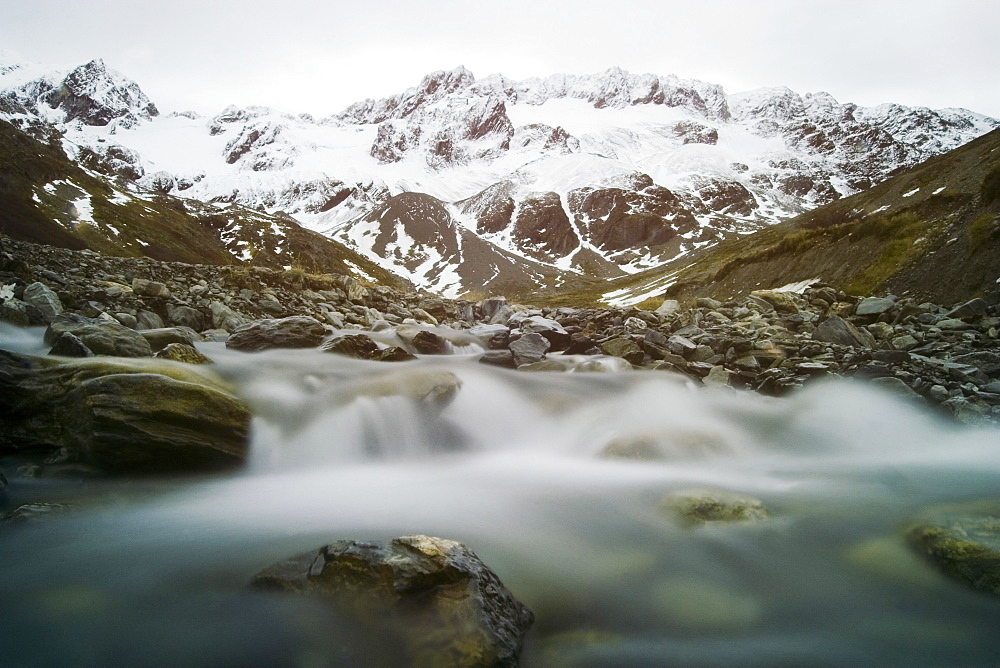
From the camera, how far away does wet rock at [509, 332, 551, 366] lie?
626 inches

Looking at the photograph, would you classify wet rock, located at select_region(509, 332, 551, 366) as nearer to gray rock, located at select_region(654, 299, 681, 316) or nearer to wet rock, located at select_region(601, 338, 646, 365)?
wet rock, located at select_region(601, 338, 646, 365)

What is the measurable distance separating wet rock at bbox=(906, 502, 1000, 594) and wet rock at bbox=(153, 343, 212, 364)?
1187 cm

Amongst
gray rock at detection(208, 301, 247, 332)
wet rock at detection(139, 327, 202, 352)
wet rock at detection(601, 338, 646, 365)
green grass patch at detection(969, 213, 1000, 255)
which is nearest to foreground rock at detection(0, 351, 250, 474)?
wet rock at detection(139, 327, 202, 352)

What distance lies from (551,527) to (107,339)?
9108mm

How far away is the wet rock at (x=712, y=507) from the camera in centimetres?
676

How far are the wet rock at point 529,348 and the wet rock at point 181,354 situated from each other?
8.47 m

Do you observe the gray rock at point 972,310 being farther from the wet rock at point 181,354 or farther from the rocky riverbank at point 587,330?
the wet rock at point 181,354

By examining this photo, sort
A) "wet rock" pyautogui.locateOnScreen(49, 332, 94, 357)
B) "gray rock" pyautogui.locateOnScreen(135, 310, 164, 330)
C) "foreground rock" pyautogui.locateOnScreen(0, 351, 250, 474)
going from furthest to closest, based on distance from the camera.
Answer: "gray rock" pyautogui.locateOnScreen(135, 310, 164, 330) < "wet rock" pyautogui.locateOnScreen(49, 332, 94, 357) < "foreground rock" pyautogui.locateOnScreen(0, 351, 250, 474)

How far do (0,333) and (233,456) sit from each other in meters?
7.66

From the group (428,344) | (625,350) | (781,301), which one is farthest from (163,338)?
(781,301)

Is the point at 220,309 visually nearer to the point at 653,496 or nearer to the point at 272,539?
the point at 272,539

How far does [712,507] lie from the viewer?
6.92 metres

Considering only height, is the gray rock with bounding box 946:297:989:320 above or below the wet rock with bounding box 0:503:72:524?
above

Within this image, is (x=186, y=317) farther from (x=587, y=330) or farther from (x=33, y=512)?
(x=587, y=330)
